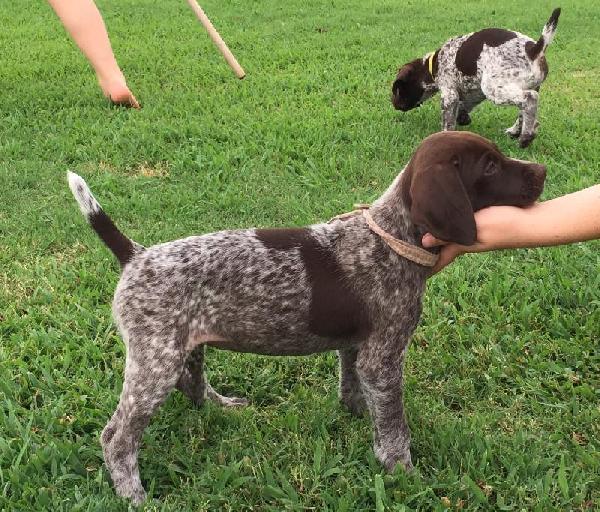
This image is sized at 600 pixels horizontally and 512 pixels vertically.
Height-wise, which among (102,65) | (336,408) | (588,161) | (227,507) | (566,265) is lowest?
(588,161)

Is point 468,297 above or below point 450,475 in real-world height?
below

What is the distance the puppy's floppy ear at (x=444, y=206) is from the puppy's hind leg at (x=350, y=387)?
38.4 inches

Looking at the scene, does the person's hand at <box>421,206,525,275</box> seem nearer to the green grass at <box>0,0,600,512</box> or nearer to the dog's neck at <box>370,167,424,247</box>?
the dog's neck at <box>370,167,424,247</box>

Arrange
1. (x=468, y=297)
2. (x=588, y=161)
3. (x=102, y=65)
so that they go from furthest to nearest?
(x=102, y=65) < (x=588, y=161) < (x=468, y=297)

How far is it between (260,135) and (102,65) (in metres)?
1.93

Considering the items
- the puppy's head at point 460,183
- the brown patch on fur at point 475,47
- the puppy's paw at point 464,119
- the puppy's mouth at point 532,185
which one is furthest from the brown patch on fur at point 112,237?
the puppy's paw at point 464,119

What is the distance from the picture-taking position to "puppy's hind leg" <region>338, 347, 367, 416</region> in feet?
11.5

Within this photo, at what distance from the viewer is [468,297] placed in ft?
14.6

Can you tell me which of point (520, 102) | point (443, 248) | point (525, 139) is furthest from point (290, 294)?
point (520, 102)

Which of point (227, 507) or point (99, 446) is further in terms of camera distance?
point (99, 446)

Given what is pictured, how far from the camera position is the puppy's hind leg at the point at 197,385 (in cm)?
347

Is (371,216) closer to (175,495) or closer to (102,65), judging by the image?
(175,495)

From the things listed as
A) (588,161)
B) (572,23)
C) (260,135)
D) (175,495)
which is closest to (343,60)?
(260,135)

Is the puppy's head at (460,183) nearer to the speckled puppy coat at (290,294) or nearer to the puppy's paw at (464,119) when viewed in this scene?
the speckled puppy coat at (290,294)
